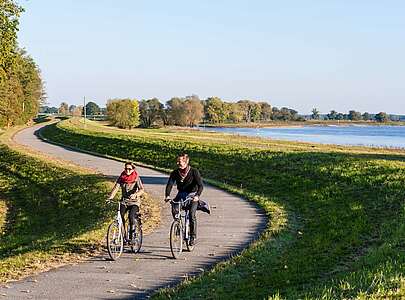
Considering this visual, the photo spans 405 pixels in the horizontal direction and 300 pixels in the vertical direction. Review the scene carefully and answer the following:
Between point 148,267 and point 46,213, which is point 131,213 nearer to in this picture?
point 148,267

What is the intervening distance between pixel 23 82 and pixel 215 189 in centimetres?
7347

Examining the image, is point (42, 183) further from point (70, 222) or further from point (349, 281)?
point (349, 281)

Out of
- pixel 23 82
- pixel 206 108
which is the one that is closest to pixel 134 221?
pixel 23 82

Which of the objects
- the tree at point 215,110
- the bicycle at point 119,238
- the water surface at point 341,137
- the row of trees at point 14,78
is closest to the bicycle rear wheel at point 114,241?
the bicycle at point 119,238

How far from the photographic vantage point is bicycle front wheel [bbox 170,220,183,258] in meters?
11.4

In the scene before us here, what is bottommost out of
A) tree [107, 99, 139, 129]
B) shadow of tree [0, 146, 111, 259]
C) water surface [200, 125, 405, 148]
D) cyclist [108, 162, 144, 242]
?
shadow of tree [0, 146, 111, 259]

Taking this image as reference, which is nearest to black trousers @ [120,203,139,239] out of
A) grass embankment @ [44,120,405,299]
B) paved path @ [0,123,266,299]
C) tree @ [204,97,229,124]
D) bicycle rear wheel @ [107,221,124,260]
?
bicycle rear wheel @ [107,221,124,260]

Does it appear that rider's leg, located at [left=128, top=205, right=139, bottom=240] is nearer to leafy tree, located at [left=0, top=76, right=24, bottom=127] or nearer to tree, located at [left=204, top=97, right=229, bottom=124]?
leafy tree, located at [left=0, top=76, right=24, bottom=127]

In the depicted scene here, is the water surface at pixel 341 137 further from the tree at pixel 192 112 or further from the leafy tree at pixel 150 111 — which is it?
the leafy tree at pixel 150 111

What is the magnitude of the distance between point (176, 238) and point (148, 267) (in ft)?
3.31

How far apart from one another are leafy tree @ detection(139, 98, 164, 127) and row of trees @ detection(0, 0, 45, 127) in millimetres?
35572

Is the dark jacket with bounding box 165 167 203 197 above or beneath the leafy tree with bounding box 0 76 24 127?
beneath

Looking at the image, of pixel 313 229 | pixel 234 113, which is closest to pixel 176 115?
pixel 234 113

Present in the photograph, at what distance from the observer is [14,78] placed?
235 ft
